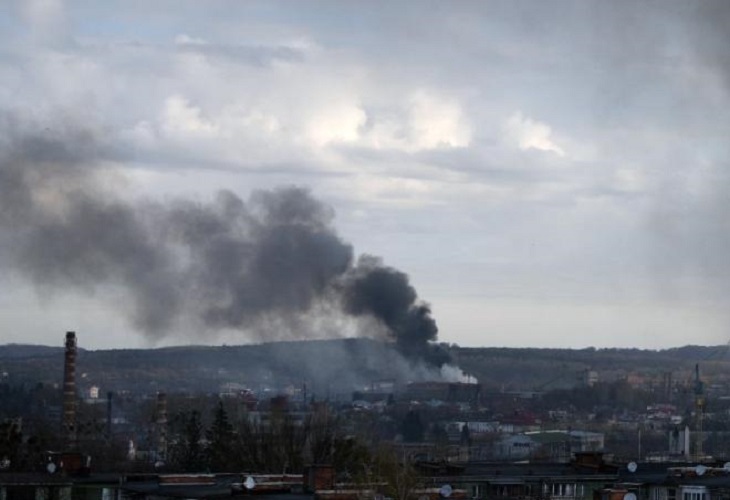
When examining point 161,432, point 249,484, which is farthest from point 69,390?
point 249,484

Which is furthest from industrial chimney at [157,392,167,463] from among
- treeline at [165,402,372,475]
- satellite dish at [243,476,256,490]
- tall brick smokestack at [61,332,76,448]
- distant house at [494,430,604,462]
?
satellite dish at [243,476,256,490]

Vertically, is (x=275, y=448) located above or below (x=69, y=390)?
below

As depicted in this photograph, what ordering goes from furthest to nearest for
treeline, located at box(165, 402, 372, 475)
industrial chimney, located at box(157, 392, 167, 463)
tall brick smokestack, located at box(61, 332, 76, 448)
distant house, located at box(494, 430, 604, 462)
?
distant house, located at box(494, 430, 604, 462) → tall brick smokestack, located at box(61, 332, 76, 448) → industrial chimney, located at box(157, 392, 167, 463) → treeline, located at box(165, 402, 372, 475)

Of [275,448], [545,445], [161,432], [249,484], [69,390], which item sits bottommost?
[249,484]

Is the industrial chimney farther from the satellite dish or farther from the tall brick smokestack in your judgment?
the satellite dish

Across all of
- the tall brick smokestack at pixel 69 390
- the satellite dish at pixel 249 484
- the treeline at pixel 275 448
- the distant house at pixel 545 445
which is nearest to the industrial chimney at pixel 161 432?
the tall brick smokestack at pixel 69 390

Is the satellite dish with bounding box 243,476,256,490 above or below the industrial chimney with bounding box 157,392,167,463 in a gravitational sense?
below

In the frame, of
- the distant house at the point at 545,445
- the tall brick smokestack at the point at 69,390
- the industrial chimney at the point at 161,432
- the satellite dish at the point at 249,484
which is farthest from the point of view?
the distant house at the point at 545,445

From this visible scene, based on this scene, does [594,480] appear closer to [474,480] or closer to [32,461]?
[474,480]

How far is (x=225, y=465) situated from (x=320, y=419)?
857 centimetres

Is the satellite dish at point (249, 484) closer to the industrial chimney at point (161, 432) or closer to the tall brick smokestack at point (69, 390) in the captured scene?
the industrial chimney at point (161, 432)

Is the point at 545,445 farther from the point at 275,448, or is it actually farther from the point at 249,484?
the point at 249,484

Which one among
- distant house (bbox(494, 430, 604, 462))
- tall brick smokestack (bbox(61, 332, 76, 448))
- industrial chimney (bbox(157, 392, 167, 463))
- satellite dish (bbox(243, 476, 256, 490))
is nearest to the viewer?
satellite dish (bbox(243, 476, 256, 490))

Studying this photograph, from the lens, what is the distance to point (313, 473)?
48531 millimetres
